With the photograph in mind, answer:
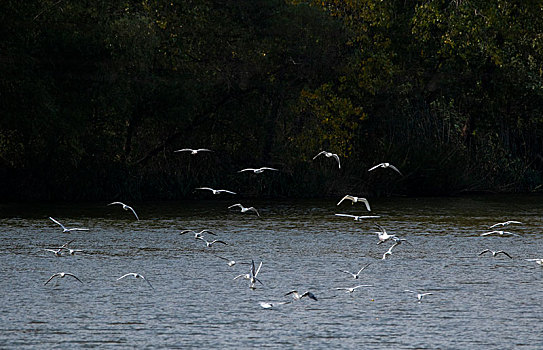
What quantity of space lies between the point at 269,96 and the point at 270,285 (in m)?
20.7

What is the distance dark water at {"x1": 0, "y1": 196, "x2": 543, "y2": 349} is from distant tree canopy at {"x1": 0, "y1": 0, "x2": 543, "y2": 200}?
15.1ft

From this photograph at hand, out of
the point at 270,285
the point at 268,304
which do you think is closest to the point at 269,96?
the point at 270,285

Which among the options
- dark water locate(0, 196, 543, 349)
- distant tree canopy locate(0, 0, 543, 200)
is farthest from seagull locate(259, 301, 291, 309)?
distant tree canopy locate(0, 0, 543, 200)

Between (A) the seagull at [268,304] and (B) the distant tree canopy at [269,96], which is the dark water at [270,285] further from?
(B) the distant tree canopy at [269,96]

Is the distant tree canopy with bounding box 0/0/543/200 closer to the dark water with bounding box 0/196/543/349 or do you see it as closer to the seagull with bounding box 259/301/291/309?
the dark water with bounding box 0/196/543/349

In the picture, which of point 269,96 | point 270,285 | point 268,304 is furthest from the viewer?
point 269,96

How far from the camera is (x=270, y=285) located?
589 inches

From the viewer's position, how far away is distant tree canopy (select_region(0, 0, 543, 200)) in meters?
29.1

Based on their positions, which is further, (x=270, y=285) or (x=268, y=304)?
(x=270, y=285)

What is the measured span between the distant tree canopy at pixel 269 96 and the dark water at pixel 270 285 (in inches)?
181

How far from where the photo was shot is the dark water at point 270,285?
11.3 metres

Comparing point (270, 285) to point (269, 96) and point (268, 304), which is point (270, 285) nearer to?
point (268, 304)

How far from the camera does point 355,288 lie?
1420 centimetres

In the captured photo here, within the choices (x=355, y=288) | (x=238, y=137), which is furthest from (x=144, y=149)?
(x=355, y=288)
